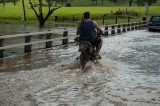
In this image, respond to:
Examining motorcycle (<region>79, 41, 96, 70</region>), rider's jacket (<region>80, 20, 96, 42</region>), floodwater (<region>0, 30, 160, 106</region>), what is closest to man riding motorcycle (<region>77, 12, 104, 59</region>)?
rider's jacket (<region>80, 20, 96, 42</region>)

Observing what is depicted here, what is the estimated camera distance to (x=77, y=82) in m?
11.8

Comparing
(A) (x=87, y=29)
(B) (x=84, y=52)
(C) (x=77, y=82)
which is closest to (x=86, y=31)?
(A) (x=87, y=29)

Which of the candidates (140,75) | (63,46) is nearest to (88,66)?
(140,75)

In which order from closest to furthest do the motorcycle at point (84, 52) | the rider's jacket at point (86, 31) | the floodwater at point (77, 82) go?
the floodwater at point (77, 82) < the motorcycle at point (84, 52) < the rider's jacket at point (86, 31)

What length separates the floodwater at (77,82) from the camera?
954 cm

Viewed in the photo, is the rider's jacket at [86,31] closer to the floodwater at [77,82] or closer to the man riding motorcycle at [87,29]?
the man riding motorcycle at [87,29]

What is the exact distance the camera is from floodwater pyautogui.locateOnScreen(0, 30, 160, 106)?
9.54 meters

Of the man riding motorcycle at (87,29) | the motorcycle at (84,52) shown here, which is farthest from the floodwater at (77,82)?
the man riding motorcycle at (87,29)

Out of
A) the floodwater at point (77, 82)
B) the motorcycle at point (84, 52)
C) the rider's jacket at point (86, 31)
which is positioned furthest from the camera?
the rider's jacket at point (86, 31)

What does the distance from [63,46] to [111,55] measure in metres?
5.14

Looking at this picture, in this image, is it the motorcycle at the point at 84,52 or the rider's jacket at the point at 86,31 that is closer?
the motorcycle at the point at 84,52

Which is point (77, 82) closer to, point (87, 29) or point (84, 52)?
point (84, 52)

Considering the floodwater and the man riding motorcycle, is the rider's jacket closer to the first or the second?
the man riding motorcycle

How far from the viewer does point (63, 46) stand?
23.5 m
